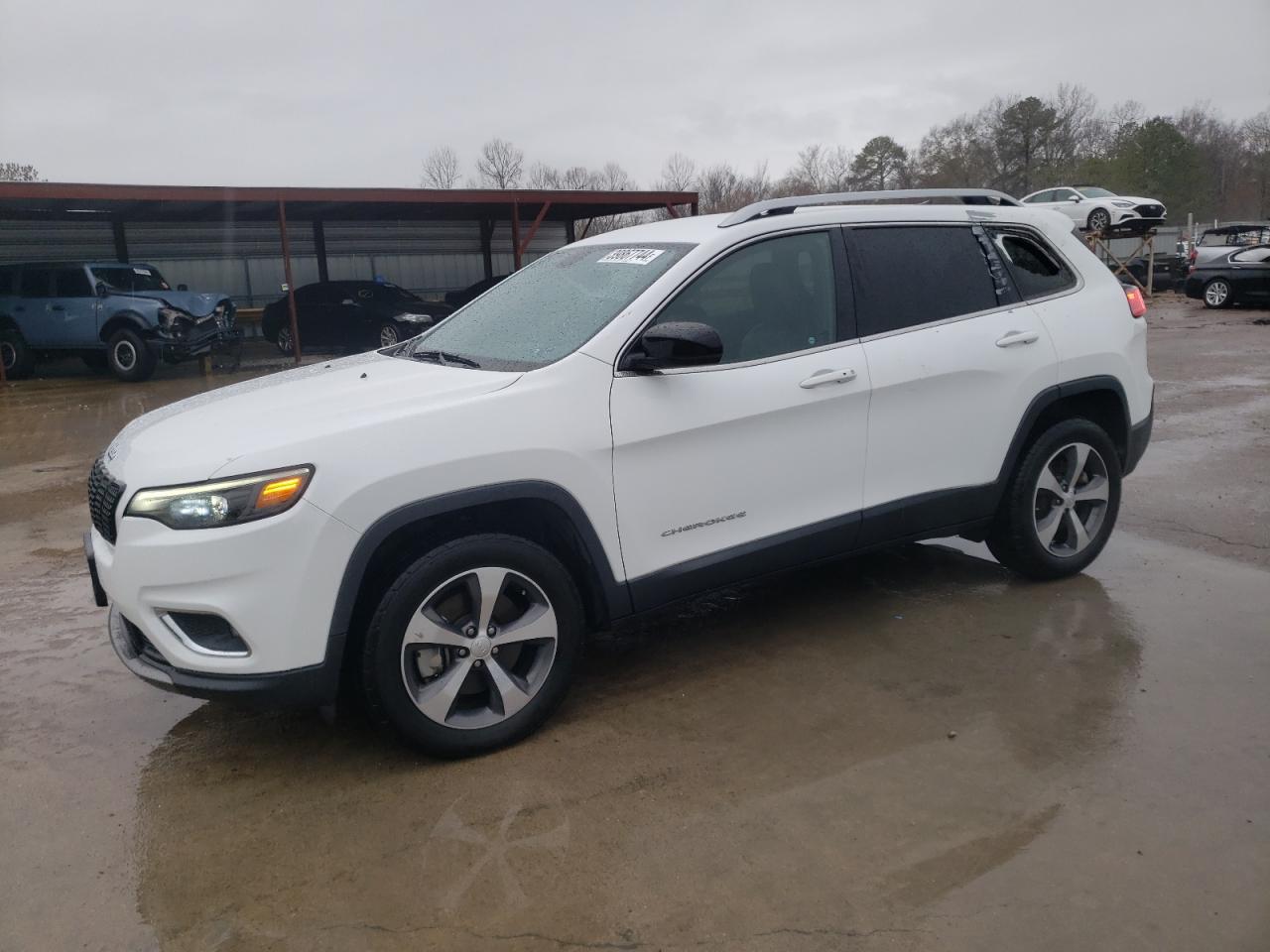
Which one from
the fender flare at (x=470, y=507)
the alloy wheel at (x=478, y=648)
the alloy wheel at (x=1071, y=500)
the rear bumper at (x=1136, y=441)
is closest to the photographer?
the fender flare at (x=470, y=507)

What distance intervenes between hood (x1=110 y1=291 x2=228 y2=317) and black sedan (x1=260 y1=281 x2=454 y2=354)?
389 centimetres

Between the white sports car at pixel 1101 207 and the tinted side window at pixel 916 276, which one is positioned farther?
the white sports car at pixel 1101 207

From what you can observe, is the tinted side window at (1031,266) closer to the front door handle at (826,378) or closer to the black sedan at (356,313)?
the front door handle at (826,378)

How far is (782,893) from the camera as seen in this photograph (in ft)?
8.93

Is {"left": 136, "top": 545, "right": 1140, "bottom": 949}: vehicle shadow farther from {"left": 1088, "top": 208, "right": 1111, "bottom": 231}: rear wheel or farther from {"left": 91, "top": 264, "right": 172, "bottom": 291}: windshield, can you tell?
{"left": 1088, "top": 208, "right": 1111, "bottom": 231}: rear wheel

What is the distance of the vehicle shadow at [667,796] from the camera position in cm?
271

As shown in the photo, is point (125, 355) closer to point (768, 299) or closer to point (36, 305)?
point (36, 305)

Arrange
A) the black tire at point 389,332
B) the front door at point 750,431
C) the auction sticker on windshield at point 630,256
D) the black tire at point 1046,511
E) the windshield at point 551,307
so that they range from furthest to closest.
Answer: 1. the black tire at point 389,332
2. the black tire at point 1046,511
3. the auction sticker on windshield at point 630,256
4. the windshield at point 551,307
5. the front door at point 750,431

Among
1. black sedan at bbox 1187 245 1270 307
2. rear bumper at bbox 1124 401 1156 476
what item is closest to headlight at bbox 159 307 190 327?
rear bumper at bbox 1124 401 1156 476

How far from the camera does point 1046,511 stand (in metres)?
4.89

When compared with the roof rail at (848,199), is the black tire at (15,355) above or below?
below

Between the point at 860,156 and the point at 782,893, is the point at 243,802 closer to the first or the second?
the point at 782,893

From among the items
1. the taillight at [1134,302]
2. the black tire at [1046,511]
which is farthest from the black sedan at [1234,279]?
the black tire at [1046,511]

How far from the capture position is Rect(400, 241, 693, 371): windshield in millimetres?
3816
